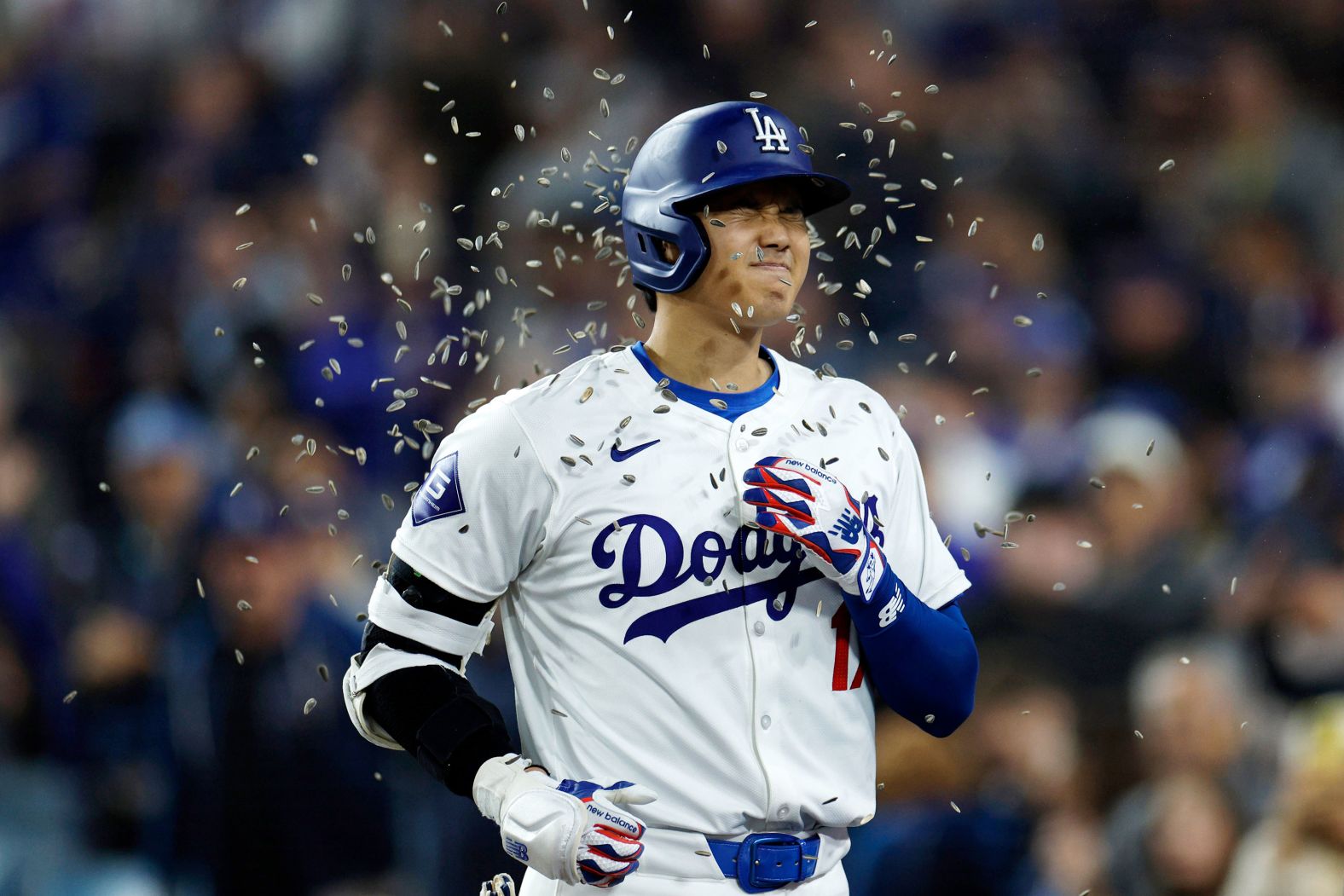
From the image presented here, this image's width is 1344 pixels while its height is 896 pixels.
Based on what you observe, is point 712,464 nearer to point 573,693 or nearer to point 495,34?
point 573,693

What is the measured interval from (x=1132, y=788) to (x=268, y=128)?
3.76m

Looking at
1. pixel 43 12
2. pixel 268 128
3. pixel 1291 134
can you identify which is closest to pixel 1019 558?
pixel 1291 134

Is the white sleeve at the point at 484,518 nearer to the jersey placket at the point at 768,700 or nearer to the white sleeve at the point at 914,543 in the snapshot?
the jersey placket at the point at 768,700

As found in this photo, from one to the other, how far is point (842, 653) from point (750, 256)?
0.66 metres

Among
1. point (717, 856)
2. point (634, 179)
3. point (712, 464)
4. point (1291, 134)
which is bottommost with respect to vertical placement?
point (1291, 134)

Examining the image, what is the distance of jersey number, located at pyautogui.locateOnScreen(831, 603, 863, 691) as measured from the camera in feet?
7.57

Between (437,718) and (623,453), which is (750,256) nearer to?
(623,453)

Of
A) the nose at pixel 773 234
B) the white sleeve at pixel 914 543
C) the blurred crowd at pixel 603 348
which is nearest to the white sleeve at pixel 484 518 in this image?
the nose at pixel 773 234

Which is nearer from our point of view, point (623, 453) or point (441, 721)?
point (441, 721)

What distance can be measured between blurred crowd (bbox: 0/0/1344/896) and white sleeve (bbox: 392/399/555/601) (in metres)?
1.68

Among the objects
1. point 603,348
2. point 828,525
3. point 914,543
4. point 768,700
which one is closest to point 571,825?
point 768,700

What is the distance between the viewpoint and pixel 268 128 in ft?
17.5

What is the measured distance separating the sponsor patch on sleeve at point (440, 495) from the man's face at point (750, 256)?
494mm

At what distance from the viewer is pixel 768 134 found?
2340mm
